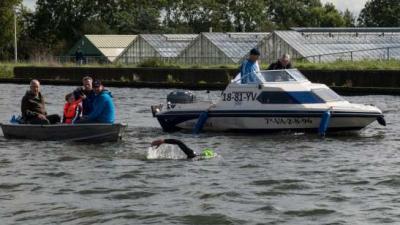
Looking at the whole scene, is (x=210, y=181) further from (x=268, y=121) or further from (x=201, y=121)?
(x=201, y=121)

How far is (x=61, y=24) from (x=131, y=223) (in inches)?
4393

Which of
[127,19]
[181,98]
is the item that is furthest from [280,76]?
[127,19]

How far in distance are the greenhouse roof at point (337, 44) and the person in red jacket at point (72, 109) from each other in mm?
40216

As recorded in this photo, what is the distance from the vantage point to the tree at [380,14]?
463 ft

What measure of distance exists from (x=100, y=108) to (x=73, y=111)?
1098 millimetres

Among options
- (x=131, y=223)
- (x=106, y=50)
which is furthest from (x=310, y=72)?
(x=106, y=50)

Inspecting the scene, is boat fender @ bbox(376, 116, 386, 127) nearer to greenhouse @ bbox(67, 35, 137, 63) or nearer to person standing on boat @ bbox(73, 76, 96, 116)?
person standing on boat @ bbox(73, 76, 96, 116)

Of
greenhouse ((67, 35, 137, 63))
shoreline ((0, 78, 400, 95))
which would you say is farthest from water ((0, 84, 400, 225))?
greenhouse ((67, 35, 137, 63))

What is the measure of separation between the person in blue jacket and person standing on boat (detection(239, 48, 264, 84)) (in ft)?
14.1

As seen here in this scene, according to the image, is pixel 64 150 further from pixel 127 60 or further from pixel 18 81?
pixel 127 60

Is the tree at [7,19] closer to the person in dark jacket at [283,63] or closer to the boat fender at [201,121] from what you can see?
the person in dark jacket at [283,63]

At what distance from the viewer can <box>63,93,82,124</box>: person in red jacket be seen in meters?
25.0

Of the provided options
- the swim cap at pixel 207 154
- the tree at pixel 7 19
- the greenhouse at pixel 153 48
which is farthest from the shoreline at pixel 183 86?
the tree at pixel 7 19

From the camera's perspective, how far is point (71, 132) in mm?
24734
